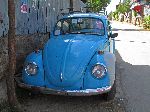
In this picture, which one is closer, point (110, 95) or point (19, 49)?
point (110, 95)

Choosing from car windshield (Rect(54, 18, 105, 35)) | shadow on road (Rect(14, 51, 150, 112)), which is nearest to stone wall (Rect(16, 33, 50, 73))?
car windshield (Rect(54, 18, 105, 35))

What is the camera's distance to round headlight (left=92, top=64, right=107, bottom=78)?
6652 mm

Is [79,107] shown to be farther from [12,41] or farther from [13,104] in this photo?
[12,41]

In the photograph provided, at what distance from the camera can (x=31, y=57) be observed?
23.1 ft

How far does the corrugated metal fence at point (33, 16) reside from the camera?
302 inches

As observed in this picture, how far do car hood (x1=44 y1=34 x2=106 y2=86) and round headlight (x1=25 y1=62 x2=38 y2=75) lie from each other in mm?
204

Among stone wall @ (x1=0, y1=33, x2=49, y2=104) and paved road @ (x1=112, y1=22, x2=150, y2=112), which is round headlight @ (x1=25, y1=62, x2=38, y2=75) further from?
paved road @ (x1=112, y1=22, x2=150, y2=112)

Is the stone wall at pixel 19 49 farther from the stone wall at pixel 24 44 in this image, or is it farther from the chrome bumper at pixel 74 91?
the chrome bumper at pixel 74 91

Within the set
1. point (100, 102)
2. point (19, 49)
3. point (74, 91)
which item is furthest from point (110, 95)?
point (19, 49)

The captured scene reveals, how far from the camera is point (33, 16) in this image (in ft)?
34.5

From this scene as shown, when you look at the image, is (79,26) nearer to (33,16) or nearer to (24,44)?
(24,44)

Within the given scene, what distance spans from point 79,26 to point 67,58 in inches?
85.6

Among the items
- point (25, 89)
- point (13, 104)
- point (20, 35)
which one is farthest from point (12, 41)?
point (20, 35)

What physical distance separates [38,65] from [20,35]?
7.39 ft
